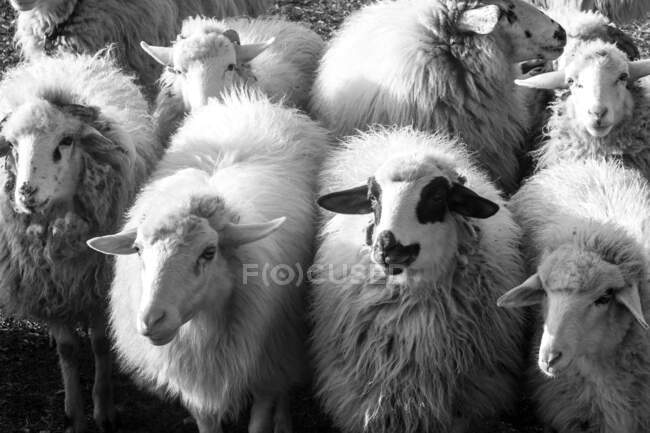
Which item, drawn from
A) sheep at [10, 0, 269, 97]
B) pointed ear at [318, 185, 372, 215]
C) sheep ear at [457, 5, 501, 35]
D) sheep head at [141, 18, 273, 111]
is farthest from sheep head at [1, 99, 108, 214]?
sheep ear at [457, 5, 501, 35]

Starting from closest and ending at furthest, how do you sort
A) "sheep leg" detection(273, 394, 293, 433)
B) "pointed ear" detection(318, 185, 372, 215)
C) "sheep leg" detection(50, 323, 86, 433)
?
"pointed ear" detection(318, 185, 372, 215) < "sheep leg" detection(273, 394, 293, 433) < "sheep leg" detection(50, 323, 86, 433)

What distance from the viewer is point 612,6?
295 inches

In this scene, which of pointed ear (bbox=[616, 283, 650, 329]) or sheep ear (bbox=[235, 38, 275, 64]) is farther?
sheep ear (bbox=[235, 38, 275, 64])

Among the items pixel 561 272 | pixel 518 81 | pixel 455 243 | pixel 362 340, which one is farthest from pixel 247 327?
pixel 518 81

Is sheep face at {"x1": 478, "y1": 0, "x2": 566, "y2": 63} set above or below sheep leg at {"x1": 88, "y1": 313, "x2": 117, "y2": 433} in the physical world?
above

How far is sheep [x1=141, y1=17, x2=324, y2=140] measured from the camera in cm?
617

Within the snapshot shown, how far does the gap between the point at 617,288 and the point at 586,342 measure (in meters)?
0.26

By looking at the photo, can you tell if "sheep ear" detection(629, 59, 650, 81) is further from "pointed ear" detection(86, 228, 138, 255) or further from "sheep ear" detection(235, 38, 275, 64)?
"pointed ear" detection(86, 228, 138, 255)

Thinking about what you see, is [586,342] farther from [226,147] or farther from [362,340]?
[226,147]

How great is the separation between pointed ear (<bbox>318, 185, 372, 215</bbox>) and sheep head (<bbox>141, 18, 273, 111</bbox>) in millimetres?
1547

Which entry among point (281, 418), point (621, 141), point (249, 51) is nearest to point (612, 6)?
point (621, 141)

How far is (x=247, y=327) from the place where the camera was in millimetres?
4754

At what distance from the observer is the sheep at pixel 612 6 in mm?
7387

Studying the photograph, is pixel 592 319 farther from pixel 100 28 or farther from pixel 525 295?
pixel 100 28
